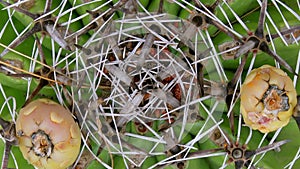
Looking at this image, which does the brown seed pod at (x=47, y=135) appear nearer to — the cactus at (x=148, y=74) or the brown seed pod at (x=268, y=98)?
the cactus at (x=148, y=74)

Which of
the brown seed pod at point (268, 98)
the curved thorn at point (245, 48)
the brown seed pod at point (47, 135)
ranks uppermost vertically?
the curved thorn at point (245, 48)

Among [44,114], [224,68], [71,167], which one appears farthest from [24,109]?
[224,68]

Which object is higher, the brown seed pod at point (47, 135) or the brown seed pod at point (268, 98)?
the brown seed pod at point (268, 98)

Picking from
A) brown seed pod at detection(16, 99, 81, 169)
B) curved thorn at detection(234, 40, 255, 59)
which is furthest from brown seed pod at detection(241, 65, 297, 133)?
brown seed pod at detection(16, 99, 81, 169)

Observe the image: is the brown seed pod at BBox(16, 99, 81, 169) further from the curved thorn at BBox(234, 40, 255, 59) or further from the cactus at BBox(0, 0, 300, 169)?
the curved thorn at BBox(234, 40, 255, 59)

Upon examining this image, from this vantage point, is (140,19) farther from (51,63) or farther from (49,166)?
(49,166)

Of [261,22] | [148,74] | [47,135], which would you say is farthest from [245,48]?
[47,135]

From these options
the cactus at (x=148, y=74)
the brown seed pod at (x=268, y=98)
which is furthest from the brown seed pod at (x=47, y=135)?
the brown seed pod at (x=268, y=98)
